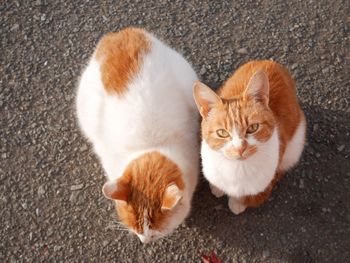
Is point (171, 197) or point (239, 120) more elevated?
point (239, 120)

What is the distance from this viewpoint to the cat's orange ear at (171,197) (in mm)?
2074

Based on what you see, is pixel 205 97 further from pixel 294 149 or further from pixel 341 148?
pixel 341 148

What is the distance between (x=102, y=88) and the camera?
2.61 metres

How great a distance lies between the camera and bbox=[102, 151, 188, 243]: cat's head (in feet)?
6.98

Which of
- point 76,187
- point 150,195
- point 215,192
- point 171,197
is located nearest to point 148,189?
point 150,195

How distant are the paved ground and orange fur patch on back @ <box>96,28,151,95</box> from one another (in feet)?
2.60

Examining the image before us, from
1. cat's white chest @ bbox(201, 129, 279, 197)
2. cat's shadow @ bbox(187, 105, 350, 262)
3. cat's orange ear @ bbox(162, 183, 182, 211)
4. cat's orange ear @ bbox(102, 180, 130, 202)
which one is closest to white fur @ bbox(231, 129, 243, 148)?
cat's white chest @ bbox(201, 129, 279, 197)

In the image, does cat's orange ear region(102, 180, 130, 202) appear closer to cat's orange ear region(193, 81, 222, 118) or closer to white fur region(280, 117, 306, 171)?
cat's orange ear region(193, 81, 222, 118)

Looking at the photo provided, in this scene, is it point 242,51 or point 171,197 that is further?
point 242,51

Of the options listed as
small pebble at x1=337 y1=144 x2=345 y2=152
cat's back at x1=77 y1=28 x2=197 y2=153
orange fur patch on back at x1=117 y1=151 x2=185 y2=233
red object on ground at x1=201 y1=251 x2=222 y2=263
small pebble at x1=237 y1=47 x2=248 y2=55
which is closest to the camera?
orange fur patch on back at x1=117 y1=151 x2=185 y2=233

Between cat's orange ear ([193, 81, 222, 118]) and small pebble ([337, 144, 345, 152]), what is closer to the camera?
cat's orange ear ([193, 81, 222, 118])

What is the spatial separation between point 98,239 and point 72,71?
1.46 meters

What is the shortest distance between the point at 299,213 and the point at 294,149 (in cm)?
47

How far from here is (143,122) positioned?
8.21ft
